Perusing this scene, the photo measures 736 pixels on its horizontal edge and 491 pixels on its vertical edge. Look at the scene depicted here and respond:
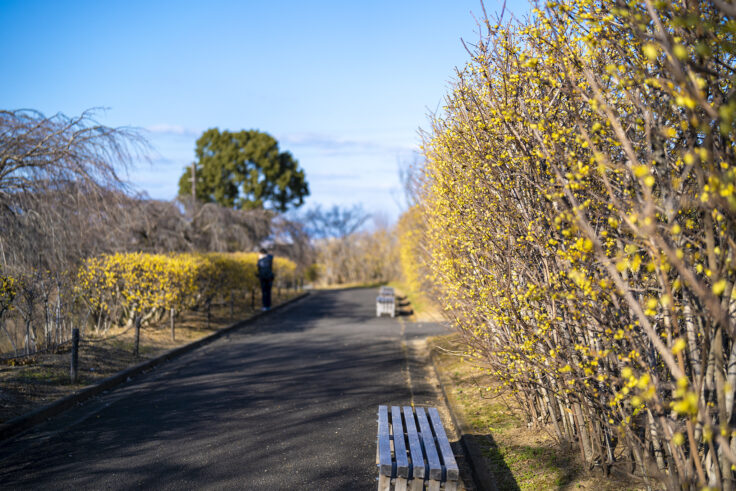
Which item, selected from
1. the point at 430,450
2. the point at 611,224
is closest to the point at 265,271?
the point at 430,450

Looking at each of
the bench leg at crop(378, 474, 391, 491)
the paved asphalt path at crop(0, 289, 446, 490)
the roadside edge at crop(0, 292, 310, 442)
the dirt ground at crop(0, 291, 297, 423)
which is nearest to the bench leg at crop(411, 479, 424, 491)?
the bench leg at crop(378, 474, 391, 491)

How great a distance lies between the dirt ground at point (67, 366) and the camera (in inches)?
270

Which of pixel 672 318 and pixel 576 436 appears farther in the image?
pixel 576 436

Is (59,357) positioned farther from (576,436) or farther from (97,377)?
(576,436)

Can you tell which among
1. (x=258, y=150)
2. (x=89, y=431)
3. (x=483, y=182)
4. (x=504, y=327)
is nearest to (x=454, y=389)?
(x=504, y=327)

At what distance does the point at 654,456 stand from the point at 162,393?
6148mm

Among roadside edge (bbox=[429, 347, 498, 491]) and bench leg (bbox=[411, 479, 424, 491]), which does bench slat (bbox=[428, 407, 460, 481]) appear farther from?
roadside edge (bbox=[429, 347, 498, 491])

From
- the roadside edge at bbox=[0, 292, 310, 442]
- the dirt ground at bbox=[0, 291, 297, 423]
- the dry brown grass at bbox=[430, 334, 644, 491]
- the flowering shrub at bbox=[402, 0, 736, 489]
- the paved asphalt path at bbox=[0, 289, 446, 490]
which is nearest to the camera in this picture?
the flowering shrub at bbox=[402, 0, 736, 489]

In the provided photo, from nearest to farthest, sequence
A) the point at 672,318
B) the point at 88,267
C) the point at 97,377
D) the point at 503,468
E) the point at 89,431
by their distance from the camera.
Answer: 1. the point at 672,318
2. the point at 503,468
3. the point at 89,431
4. the point at 97,377
5. the point at 88,267

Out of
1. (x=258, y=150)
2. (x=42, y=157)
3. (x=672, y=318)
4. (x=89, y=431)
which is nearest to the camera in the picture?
(x=672, y=318)

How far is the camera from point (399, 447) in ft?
13.8

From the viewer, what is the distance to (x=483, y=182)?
4.74 metres

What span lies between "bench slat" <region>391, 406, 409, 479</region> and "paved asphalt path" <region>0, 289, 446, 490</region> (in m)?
0.52

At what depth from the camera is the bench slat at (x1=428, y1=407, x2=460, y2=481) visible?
372 cm
